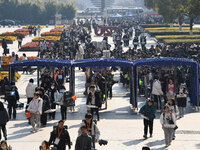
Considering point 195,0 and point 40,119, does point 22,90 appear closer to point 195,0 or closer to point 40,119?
point 40,119

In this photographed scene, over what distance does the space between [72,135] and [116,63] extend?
5516mm

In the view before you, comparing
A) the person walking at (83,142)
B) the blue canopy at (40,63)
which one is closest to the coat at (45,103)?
the blue canopy at (40,63)

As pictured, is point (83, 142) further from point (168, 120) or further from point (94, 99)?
point (94, 99)

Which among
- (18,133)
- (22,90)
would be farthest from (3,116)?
(22,90)

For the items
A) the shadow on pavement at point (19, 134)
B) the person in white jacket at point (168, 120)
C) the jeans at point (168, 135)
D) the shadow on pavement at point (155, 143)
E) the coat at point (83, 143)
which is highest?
the coat at point (83, 143)

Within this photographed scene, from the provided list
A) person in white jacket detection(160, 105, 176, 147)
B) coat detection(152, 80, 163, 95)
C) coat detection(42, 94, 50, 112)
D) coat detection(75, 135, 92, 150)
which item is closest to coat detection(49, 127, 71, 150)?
coat detection(75, 135, 92, 150)

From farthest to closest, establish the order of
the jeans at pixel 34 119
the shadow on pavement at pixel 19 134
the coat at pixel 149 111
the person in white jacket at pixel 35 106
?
the jeans at pixel 34 119, the person in white jacket at pixel 35 106, the shadow on pavement at pixel 19 134, the coat at pixel 149 111

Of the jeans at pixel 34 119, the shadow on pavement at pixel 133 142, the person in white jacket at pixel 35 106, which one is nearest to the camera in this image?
the shadow on pavement at pixel 133 142

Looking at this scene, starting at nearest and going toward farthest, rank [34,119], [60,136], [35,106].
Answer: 1. [60,136]
2. [35,106]
3. [34,119]

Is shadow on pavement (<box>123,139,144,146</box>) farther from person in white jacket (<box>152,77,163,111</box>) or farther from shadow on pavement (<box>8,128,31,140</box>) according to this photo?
person in white jacket (<box>152,77,163,111</box>)

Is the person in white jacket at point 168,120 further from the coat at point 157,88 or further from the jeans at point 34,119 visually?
the coat at point 157,88

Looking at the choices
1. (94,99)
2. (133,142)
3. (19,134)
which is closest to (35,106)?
(19,134)

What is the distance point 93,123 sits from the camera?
1412 cm

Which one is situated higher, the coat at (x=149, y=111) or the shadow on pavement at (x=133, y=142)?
the coat at (x=149, y=111)
